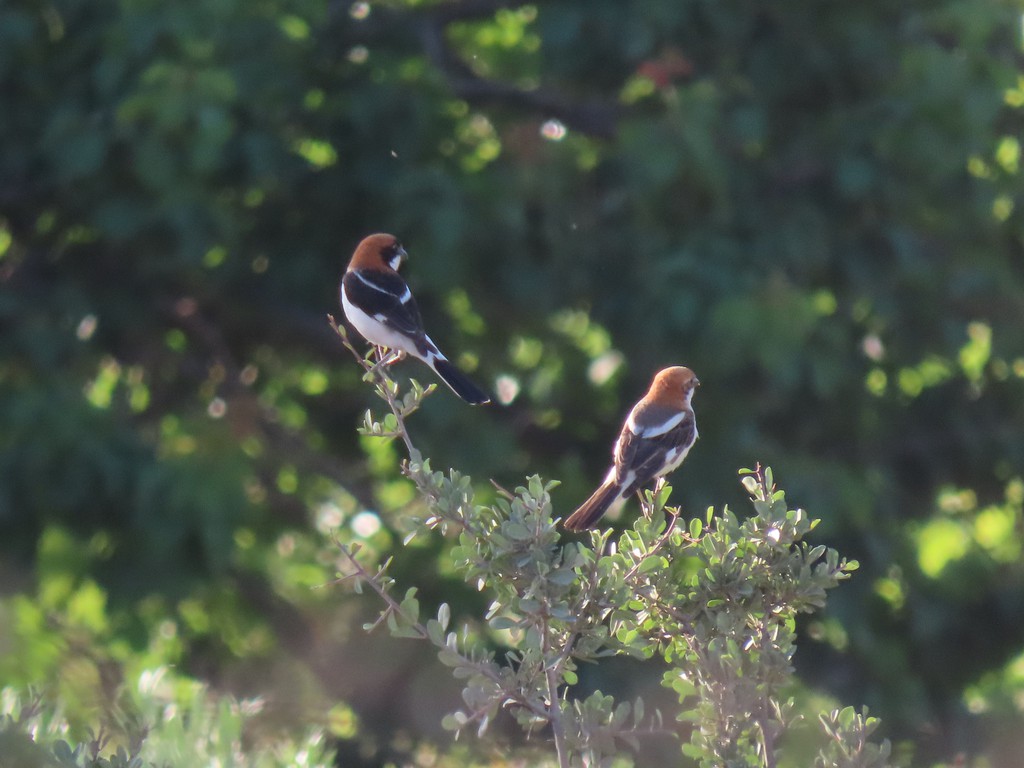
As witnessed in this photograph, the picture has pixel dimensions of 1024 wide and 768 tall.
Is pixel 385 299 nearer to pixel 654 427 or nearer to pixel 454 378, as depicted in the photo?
pixel 454 378

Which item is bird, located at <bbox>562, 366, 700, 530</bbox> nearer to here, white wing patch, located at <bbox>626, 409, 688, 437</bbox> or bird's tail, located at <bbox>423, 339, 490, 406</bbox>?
white wing patch, located at <bbox>626, 409, 688, 437</bbox>

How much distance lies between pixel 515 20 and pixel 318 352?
258cm

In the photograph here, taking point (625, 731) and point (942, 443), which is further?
point (942, 443)

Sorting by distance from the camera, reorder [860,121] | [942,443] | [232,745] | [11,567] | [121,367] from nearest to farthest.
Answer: [232,745] → [11,567] → [860,121] → [121,367] → [942,443]

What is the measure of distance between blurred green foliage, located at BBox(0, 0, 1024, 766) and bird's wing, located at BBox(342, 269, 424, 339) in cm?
103

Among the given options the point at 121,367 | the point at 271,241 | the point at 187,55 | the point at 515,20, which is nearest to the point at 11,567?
the point at 121,367

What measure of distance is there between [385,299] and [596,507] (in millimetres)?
1253

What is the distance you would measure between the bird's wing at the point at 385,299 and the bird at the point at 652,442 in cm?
88

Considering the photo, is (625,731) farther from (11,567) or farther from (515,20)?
(515,20)

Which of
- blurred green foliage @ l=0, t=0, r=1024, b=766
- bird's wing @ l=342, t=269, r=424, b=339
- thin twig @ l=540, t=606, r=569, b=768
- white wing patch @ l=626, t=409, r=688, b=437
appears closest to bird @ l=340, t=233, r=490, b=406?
bird's wing @ l=342, t=269, r=424, b=339

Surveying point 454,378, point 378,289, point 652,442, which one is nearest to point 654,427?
point 652,442

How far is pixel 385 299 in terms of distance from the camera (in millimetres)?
5492

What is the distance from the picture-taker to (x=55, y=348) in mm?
7059

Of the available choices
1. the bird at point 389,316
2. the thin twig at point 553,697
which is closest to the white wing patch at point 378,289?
the bird at point 389,316
